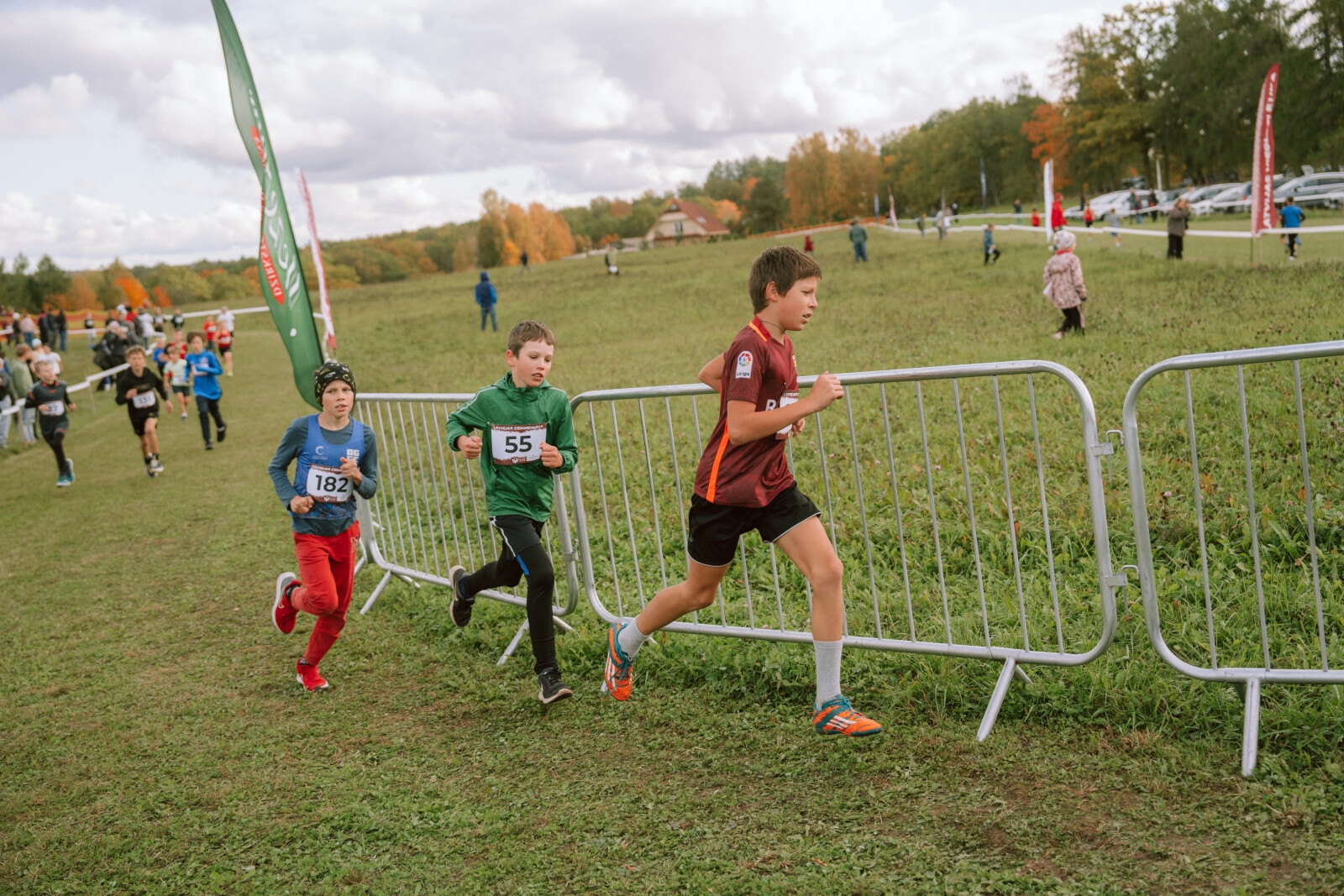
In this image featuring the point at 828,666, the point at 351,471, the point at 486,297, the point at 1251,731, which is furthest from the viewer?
the point at 486,297

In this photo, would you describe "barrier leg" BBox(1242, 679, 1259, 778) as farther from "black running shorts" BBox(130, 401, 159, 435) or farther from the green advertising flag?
"black running shorts" BBox(130, 401, 159, 435)

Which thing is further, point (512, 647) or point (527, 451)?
point (512, 647)

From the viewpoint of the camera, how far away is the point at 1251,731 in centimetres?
333

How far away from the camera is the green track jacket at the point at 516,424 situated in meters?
4.61

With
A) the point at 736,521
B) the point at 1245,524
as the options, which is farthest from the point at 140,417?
the point at 1245,524

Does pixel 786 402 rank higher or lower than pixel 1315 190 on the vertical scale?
lower

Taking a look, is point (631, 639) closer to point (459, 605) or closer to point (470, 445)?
point (470, 445)

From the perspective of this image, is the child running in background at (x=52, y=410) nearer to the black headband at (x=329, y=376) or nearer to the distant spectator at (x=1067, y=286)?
the black headband at (x=329, y=376)

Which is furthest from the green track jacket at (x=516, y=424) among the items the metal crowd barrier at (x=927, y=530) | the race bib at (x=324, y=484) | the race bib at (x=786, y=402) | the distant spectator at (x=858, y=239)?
the distant spectator at (x=858, y=239)

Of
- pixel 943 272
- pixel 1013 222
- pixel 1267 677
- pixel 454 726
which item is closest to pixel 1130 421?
pixel 1267 677

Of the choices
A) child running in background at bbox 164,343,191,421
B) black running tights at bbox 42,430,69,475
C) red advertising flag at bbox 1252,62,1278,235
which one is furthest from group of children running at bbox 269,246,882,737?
red advertising flag at bbox 1252,62,1278,235

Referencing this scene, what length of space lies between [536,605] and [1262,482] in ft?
14.9

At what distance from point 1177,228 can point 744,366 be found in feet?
73.7

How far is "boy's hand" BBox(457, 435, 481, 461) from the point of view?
4473mm
